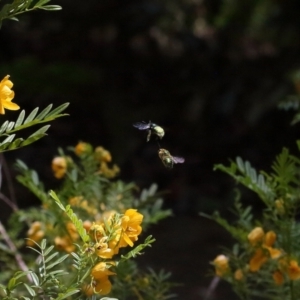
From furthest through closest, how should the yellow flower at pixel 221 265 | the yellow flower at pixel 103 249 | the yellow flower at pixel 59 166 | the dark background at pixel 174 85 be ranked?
the dark background at pixel 174 85 < the yellow flower at pixel 59 166 < the yellow flower at pixel 221 265 < the yellow flower at pixel 103 249

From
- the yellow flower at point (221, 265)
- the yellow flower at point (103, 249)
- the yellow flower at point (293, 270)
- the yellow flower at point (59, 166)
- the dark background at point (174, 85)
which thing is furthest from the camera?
the dark background at point (174, 85)

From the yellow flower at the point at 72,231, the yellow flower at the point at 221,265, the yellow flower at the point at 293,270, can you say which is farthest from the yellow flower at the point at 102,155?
the yellow flower at the point at 293,270

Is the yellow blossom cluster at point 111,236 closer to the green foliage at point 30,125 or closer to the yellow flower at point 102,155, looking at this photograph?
the green foliage at point 30,125

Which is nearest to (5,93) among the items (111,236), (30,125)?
(30,125)

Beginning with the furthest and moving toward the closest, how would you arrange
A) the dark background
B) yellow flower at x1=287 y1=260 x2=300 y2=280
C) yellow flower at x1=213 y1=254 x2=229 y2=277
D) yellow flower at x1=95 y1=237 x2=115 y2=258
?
the dark background
yellow flower at x1=213 y1=254 x2=229 y2=277
yellow flower at x1=287 y1=260 x2=300 y2=280
yellow flower at x1=95 y1=237 x2=115 y2=258

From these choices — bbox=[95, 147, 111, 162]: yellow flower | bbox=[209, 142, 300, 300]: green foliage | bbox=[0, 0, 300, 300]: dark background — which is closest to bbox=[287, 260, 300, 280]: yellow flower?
bbox=[209, 142, 300, 300]: green foliage

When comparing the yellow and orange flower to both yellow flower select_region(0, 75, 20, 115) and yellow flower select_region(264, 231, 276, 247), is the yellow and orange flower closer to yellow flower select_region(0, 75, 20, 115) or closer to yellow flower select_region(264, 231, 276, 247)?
yellow flower select_region(264, 231, 276, 247)

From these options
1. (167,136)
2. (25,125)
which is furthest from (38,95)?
(25,125)
